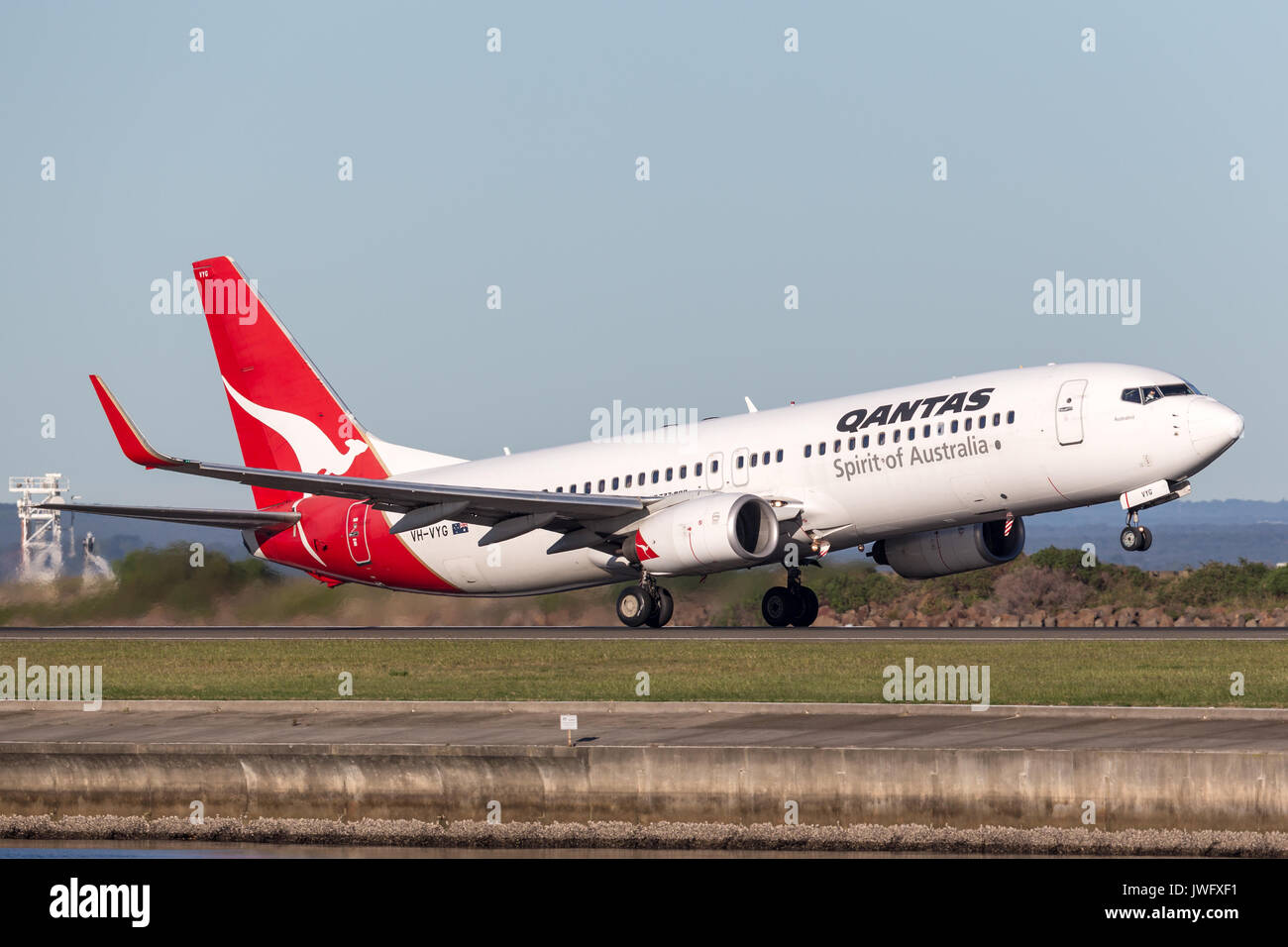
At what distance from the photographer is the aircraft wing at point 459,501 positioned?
3866 cm

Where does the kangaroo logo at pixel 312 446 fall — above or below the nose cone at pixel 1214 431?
above

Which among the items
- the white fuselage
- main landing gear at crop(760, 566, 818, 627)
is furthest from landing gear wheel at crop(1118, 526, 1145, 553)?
main landing gear at crop(760, 566, 818, 627)

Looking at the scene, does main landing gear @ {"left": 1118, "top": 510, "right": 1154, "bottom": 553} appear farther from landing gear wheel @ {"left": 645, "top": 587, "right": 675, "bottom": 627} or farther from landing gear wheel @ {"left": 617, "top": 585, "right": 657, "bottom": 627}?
landing gear wheel @ {"left": 617, "top": 585, "right": 657, "bottom": 627}

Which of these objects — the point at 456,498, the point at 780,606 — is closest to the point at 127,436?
the point at 456,498

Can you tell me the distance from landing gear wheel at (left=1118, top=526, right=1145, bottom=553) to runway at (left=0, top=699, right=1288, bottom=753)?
1400cm

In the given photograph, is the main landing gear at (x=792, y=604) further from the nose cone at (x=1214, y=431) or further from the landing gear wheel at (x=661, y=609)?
the nose cone at (x=1214, y=431)

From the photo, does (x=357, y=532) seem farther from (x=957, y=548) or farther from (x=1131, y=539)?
(x=1131, y=539)

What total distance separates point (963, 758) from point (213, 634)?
2718 centimetres

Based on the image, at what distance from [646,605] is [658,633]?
1898 millimetres

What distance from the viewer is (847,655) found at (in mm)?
31703

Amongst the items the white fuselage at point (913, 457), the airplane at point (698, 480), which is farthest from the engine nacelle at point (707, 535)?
the white fuselage at point (913, 457)

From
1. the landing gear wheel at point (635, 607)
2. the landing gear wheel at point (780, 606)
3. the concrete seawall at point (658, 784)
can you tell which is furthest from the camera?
the landing gear wheel at point (780, 606)

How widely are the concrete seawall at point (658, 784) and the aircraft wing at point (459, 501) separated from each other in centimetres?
1591
